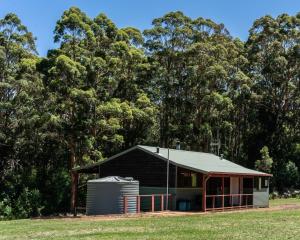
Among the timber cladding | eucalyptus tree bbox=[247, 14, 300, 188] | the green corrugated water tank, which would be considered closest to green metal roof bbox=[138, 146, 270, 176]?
the timber cladding

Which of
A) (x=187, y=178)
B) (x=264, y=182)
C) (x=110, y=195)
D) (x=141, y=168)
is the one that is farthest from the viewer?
(x=264, y=182)

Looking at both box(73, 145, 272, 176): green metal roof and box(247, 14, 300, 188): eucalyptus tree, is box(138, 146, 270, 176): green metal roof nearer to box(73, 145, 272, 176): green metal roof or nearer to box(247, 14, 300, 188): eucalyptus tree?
box(73, 145, 272, 176): green metal roof

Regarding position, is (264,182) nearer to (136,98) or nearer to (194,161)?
(194,161)

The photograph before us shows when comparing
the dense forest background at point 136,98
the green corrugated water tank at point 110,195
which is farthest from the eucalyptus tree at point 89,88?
the green corrugated water tank at point 110,195

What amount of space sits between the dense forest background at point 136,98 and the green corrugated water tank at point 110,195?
10.0m

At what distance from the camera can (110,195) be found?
2681 cm

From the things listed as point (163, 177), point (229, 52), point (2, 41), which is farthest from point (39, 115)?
point (229, 52)

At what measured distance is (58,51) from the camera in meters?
38.2

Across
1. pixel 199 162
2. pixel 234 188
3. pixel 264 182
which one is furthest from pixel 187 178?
pixel 264 182

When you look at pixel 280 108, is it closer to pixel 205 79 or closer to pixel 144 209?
pixel 205 79

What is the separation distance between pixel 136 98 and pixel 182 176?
14.1m

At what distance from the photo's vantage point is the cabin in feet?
98.2

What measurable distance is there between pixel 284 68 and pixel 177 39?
11612 mm

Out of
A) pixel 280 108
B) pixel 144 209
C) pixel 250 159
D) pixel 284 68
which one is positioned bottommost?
pixel 144 209
